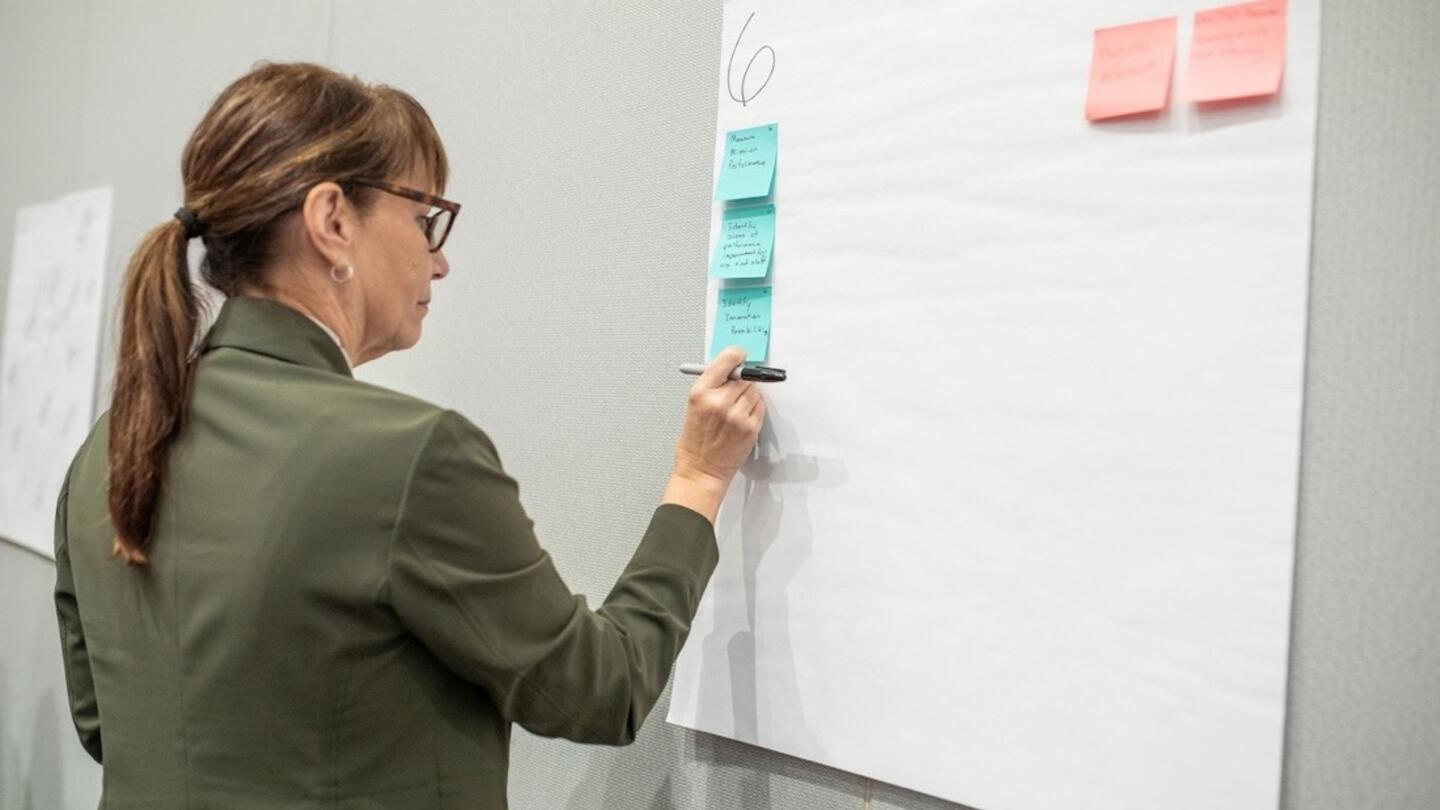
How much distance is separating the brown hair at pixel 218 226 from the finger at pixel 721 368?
0.31 m

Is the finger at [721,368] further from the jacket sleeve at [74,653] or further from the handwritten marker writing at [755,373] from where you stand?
the jacket sleeve at [74,653]

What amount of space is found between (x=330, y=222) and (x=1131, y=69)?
0.59 metres

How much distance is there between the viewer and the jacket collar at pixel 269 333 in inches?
29.1

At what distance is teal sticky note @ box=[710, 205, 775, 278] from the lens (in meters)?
0.94

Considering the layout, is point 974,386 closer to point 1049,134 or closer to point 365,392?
point 1049,134

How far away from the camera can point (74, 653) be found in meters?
0.91

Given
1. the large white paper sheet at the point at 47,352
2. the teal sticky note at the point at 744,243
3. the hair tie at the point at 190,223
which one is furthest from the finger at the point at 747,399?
the large white paper sheet at the point at 47,352

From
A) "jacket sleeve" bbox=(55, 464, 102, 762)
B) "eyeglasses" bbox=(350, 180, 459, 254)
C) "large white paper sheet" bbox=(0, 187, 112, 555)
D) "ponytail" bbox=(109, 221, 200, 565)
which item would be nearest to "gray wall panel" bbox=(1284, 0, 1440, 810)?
"eyeglasses" bbox=(350, 180, 459, 254)

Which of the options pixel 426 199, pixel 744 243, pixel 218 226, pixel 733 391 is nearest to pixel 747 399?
pixel 733 391

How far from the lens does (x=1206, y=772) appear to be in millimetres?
672

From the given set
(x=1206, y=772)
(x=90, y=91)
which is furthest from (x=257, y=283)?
(x=90, y=91)

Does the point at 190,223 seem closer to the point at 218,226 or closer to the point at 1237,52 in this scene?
the point at 218,226

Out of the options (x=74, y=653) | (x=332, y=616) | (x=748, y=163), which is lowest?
(x=74, y=653)

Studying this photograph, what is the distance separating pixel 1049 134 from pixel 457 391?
805mm
